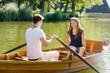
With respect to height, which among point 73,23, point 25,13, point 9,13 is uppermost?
point 73,23

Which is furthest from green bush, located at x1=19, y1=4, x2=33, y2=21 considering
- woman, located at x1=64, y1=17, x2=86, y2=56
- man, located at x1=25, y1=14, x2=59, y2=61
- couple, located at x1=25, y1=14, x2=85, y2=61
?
man, located at x1=25, y1=14, x2=59, y2=61

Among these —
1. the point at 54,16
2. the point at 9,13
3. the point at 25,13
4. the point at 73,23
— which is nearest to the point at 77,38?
the point at 73,23

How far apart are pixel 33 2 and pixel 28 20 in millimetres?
6568

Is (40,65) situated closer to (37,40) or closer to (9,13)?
(37,40)

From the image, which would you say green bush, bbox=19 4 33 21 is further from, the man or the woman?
the man

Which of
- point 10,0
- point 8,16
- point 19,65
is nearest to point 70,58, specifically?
point 19,65

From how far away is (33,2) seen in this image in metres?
46.5

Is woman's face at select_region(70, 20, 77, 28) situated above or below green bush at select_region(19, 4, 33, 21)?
above

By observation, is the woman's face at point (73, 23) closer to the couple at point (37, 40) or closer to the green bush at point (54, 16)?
the couple at point (37, 40)

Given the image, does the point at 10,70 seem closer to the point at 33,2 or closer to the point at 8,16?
the point at 8,16

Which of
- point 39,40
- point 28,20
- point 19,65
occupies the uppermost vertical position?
point 39,40

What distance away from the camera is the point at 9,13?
37719mm

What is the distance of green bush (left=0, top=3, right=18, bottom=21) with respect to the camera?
122 ft

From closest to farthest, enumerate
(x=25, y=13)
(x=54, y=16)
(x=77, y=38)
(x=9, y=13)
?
(x=77, y=38) → (x=9, y=13) → (x=25, y=13) → (x=54, y=16)
